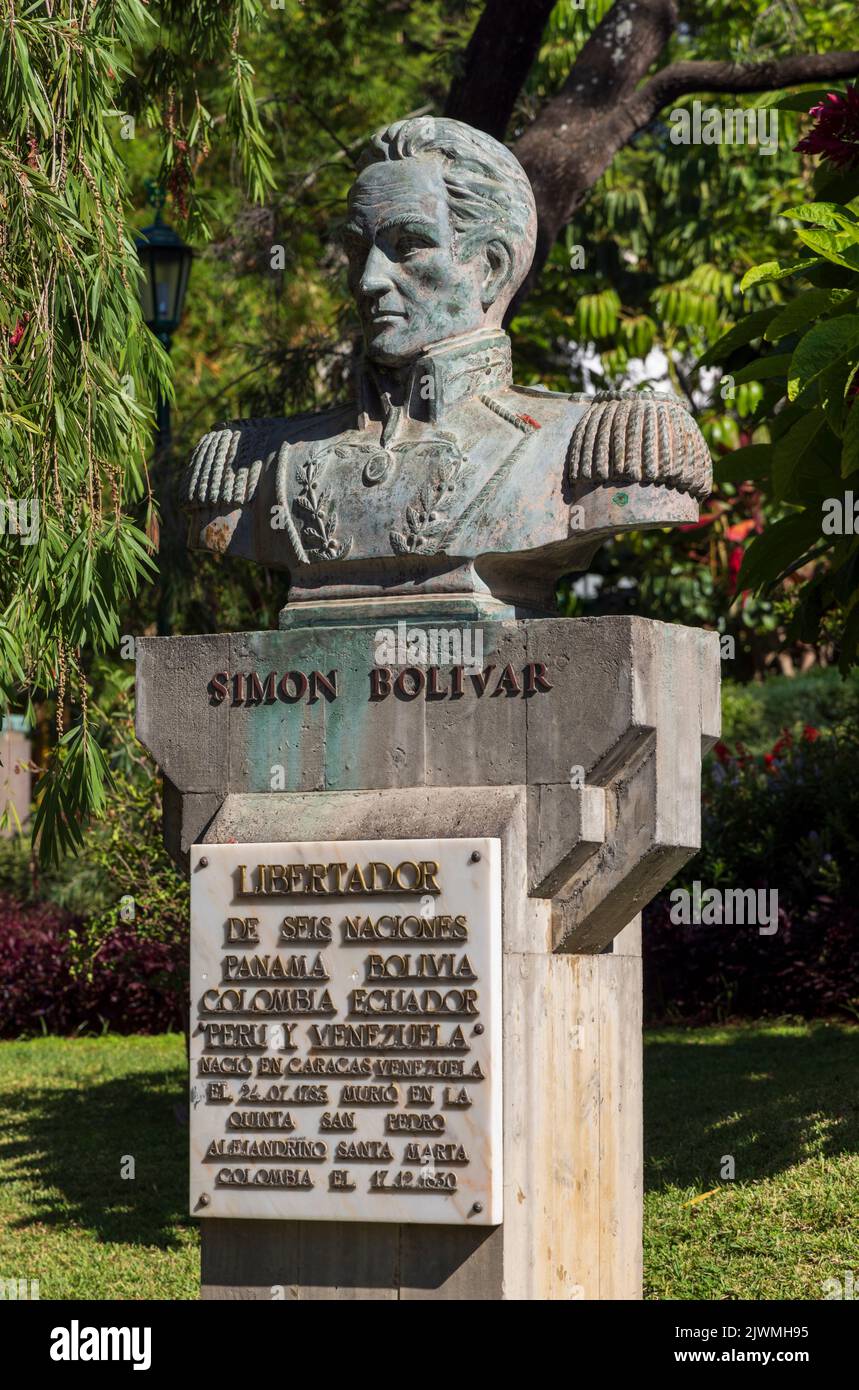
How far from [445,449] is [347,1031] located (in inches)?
69.1

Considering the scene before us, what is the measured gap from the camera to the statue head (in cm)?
593

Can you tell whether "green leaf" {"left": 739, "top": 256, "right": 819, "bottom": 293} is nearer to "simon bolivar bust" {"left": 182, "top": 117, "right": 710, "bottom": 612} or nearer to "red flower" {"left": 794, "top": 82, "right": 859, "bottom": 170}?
"red flower" {"left": 794, "top": 82, "right": 859, "bottom": 170}

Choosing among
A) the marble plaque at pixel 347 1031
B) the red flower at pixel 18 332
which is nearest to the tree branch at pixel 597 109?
the red flower at pixel 18 332

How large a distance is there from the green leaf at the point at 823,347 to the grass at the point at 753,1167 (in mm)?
3424

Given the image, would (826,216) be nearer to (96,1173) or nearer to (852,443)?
(852,443)

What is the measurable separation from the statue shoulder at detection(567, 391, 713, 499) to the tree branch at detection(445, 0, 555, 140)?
4.60 metres

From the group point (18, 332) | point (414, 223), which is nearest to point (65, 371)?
point (18, 332)

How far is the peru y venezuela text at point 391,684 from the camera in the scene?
18.3 ft

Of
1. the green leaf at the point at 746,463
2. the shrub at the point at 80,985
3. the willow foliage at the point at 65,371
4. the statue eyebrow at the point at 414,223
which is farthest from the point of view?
the shrub at the point at 80,985

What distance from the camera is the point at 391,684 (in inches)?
226

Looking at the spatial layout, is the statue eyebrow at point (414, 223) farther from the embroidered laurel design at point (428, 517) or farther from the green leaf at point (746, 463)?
the green leaf at point (746, 463)

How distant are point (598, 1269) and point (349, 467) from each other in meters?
2.54

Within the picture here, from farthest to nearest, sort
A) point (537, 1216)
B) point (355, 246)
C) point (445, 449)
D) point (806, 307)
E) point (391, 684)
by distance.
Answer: point (355, 246)
point (806, 307)
point (445, 449)
point (391, 684)
point (537, 1216)

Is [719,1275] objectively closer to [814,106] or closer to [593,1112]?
[593,1112]
